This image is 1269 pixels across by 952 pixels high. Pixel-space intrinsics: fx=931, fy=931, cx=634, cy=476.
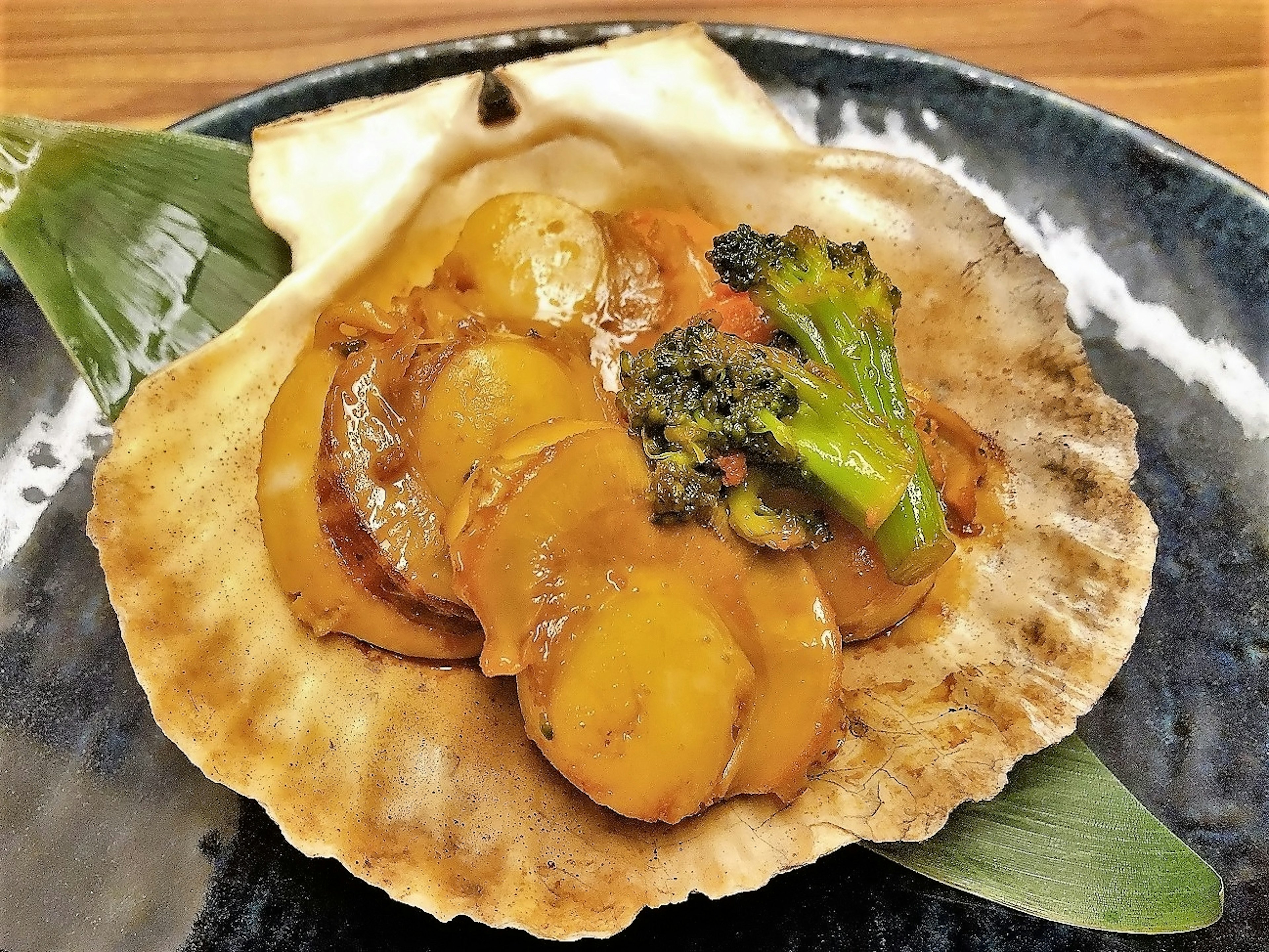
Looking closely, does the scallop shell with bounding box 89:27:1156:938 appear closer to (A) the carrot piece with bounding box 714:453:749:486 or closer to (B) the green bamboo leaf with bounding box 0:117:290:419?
(B) the green bamboo leaf with bounding box 0:117:290:419

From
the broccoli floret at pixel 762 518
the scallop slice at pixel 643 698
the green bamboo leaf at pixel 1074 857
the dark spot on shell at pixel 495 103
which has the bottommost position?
the green bamboo leaf at pixel 1074 857

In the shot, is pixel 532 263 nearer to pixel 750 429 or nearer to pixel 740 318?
pixel 740 318

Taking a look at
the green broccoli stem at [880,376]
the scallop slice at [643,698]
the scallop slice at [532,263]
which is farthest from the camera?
the scallop slice at [532,263]

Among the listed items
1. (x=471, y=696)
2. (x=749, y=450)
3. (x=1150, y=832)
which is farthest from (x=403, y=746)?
(x=1150, y=832)

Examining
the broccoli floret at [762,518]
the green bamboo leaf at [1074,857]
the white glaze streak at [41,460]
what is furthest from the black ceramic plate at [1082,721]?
the broccoli floret at [762,518]

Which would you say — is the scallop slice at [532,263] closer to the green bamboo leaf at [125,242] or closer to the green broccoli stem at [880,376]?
the green broccoli stem at [880,376]

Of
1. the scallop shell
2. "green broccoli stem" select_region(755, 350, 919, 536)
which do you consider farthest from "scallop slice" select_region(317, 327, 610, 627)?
"green broccoli stem" select_region(755, 350, 919, 536)
